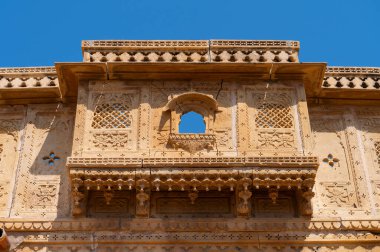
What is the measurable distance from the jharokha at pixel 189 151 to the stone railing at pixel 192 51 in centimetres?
2

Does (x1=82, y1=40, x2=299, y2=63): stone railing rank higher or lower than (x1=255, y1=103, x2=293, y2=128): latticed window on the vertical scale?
higher

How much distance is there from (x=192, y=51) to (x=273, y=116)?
5.17 feet

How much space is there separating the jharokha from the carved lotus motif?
0.04ft

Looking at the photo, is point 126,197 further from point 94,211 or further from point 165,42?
point 165,42

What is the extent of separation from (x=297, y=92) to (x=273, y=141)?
0.93 metres

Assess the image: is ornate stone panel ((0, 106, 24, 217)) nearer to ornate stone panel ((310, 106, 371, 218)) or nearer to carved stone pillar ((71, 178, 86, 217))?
carved stone pillar ((71, 178, 86, 217))

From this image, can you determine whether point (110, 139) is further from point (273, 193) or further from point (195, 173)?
point (273, 193)

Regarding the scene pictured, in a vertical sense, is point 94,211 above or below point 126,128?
below

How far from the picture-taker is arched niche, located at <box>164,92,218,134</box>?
9.89 meters

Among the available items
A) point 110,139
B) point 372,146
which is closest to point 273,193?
point 372,146

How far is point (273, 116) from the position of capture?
9.98 m

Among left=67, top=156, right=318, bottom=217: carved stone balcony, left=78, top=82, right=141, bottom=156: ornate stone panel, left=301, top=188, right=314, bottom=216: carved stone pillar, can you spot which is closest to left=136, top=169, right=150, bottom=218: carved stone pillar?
left=67, top=156, right=318, bottom=217: carved stone balcony

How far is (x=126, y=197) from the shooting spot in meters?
9.57

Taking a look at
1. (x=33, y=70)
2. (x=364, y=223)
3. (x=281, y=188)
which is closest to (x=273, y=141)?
(x=281, y=188)
